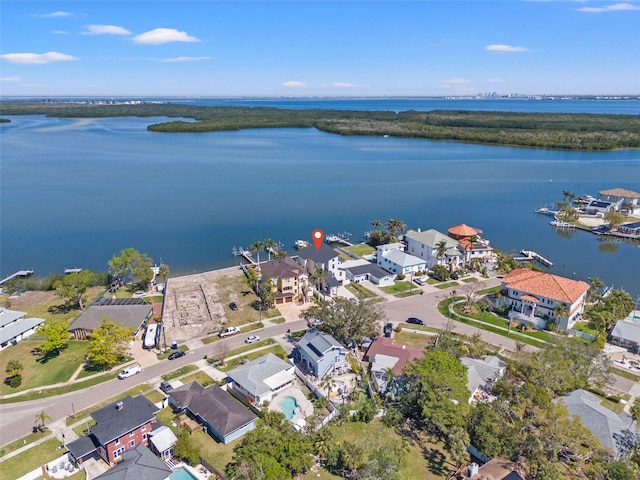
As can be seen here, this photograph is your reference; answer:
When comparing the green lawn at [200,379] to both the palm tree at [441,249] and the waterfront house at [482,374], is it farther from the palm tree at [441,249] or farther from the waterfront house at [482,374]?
the palm tree at [441,249]

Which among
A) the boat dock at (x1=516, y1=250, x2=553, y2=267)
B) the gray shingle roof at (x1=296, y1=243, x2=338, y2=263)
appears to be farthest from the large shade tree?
the boat dock at (x1=516, y1=250, x2=553, y2=267)

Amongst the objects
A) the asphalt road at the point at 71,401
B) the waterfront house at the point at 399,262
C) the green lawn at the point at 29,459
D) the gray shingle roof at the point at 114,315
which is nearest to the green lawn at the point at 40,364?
the gray shingle roof at the point at 114,315

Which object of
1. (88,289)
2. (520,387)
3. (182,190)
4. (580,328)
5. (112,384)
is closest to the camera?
(520,387)

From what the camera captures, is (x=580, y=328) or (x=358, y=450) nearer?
(x=358, y=450)

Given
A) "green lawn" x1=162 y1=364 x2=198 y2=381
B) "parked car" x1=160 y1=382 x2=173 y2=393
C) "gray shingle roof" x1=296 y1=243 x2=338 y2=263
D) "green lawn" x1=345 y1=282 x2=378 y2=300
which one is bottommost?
"green lawn" x1=162 y1=364 x2=198 y2=381

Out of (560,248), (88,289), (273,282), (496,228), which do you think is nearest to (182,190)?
(88,289)

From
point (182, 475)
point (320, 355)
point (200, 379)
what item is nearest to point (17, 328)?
point (200, 379)

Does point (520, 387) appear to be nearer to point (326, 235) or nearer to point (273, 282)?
point (273, 282)

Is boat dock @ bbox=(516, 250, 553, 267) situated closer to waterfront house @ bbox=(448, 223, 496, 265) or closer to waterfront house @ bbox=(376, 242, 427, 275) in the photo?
waterfront house @ bbox=(448, 223, 496, 265)
